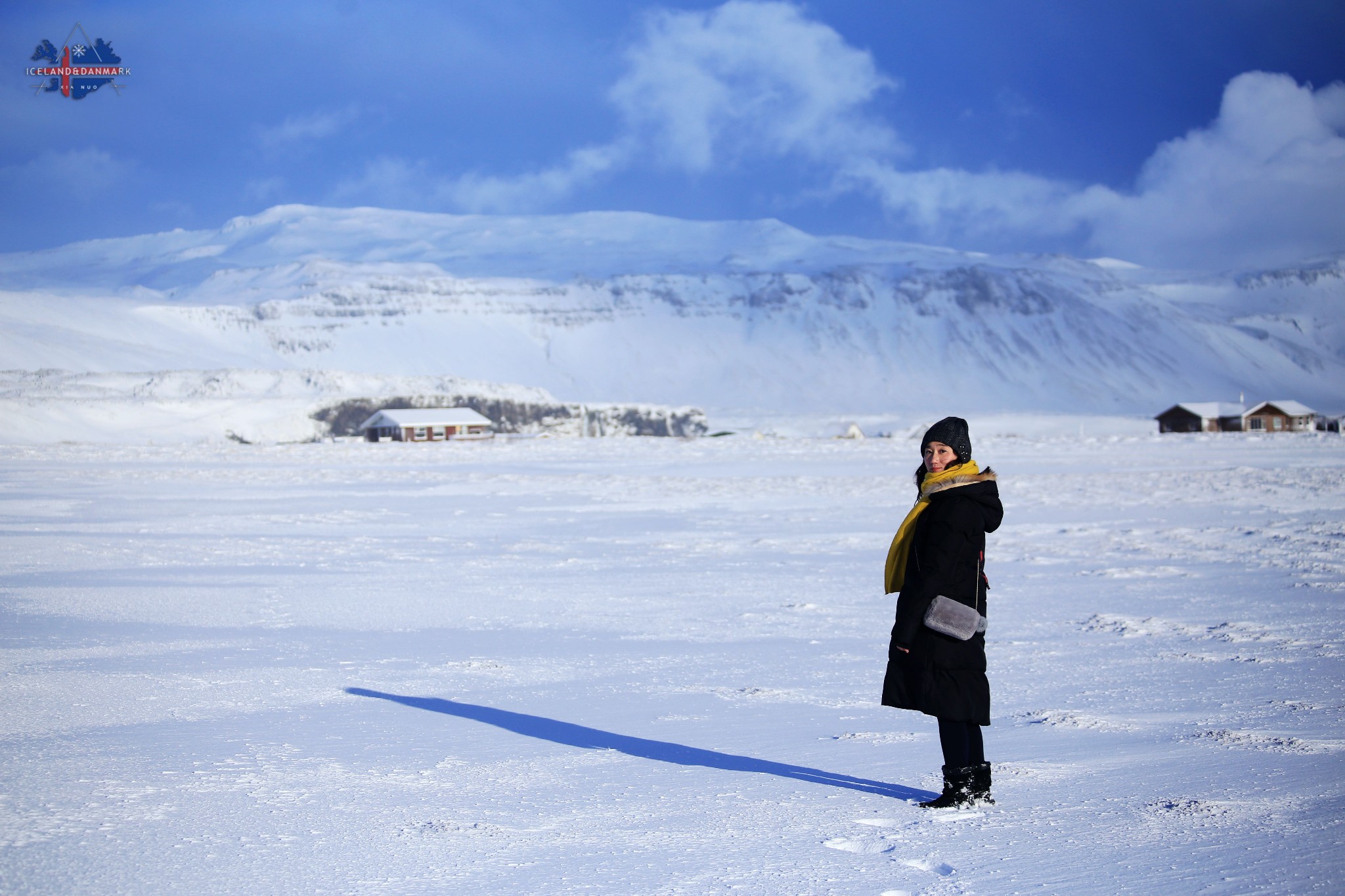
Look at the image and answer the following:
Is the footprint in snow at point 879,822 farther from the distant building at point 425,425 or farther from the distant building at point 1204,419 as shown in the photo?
the distant building at point 1204,419

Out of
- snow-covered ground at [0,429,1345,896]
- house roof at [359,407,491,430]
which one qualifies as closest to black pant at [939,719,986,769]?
snow-covered ground at [0,429,1345,896]

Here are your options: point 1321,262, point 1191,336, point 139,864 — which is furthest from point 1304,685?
point 1321,262

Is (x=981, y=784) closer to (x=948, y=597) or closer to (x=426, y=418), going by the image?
(x=948, y=597)

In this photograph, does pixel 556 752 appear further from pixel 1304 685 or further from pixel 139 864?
pixel 1304 685

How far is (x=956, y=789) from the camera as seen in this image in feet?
14.1

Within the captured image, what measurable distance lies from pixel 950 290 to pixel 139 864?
495 ft

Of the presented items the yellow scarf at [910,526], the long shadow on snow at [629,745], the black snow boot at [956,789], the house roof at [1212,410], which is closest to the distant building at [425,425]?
the house roof at [1212,410]

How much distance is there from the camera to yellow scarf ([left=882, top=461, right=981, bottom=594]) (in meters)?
4.16

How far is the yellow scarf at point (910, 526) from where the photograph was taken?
4.16 metres

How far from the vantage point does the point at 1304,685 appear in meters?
6.40

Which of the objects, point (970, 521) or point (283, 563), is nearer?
point (970, 521)

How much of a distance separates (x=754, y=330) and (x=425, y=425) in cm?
8245

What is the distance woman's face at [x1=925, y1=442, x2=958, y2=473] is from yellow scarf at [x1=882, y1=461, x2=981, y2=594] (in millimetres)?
24

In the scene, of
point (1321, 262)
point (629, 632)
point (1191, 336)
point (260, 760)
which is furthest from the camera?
point (1321, 262)
